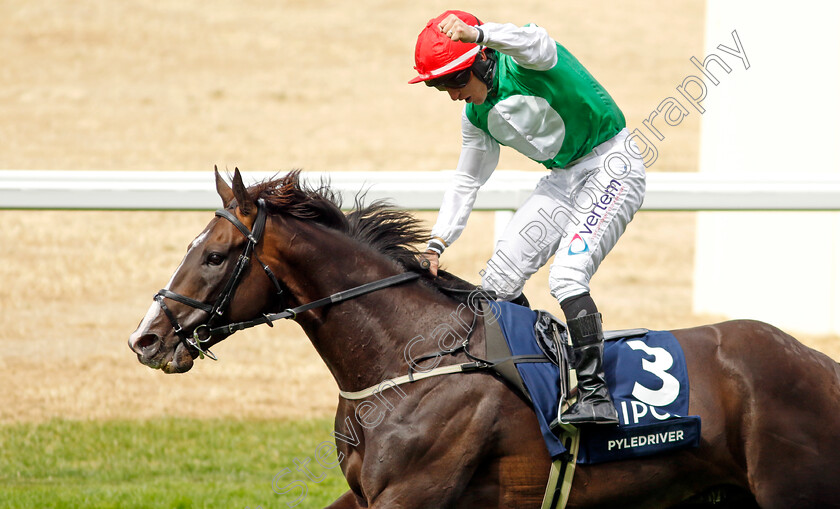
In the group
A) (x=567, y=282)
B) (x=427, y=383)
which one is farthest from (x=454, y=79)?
(x=427, y=383)

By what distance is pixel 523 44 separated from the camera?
10.3ft

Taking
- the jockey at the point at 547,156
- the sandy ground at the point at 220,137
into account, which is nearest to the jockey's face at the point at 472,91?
the jockey at the point at 547,156

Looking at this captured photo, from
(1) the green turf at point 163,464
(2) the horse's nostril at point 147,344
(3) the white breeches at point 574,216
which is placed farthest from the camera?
(1) the green turf at point 163,464

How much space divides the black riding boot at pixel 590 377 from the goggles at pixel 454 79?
87 cm

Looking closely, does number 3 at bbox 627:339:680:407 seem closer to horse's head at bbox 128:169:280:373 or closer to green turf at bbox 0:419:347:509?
horse's head at bbox 128:169:280:373

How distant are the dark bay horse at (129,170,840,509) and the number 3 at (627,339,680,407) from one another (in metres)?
0.08

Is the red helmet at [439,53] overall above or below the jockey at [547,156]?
above

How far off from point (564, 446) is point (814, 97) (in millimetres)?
4967

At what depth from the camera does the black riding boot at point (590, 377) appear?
3.16 meters

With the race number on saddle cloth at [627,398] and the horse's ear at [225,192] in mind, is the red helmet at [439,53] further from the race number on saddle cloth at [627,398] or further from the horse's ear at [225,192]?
the race number on saddle cloth at [627,398]

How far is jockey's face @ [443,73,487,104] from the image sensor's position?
3357 mm

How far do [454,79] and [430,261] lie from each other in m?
0.66

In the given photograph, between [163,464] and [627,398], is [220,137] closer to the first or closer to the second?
[163,464]

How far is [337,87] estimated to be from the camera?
1789 centimetres
